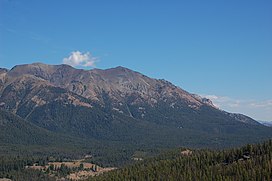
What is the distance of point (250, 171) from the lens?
560 ft

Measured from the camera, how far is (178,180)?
193000 mm

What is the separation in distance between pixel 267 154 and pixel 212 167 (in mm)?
24427

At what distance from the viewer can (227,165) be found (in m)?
196

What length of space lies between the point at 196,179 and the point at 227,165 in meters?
18.9

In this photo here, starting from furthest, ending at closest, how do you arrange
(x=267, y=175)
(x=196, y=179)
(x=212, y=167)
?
1. (x=212, y=167)
2. (x=196, y=179)
3. (x=267, y=175)

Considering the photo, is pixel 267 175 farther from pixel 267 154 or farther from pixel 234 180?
pixel 267 154

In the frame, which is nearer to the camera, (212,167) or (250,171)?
(250,171)

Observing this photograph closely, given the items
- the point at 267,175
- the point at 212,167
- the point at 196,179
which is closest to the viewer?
the point at 267,175

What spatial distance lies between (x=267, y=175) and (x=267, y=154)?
3121 centimetres

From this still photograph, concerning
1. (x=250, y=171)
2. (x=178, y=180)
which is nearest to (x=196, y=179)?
(x=178, y=180)

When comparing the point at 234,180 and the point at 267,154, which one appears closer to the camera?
the point at 234,180

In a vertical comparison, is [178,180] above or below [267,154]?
below

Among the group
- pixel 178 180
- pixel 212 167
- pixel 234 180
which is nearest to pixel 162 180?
pixel 178 180

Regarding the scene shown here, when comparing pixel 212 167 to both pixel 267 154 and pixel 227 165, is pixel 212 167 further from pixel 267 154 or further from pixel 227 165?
pixel 267 154
